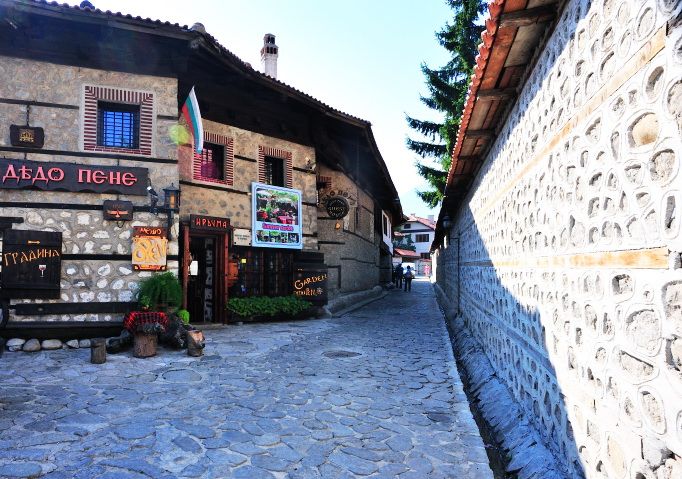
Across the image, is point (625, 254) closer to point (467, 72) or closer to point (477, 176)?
point (477, 176)

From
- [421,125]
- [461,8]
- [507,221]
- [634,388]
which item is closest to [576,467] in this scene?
[634,388]

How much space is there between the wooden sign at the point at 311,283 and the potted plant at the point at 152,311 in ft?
15.0

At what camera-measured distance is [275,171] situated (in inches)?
493

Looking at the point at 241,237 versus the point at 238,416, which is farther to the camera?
the point at 241,237

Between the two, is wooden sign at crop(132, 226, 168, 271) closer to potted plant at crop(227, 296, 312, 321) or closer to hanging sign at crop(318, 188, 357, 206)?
potted plant at crop(227, 296, 312, 321)

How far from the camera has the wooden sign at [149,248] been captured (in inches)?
319

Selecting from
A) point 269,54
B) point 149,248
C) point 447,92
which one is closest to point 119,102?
point 149,248

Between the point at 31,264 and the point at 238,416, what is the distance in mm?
5529

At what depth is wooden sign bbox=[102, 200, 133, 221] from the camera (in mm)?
7930

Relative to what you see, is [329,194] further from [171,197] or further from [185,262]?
[171,197]

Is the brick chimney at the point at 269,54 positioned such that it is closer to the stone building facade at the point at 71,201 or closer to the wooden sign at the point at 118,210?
the stone building facade at the point at 71,201

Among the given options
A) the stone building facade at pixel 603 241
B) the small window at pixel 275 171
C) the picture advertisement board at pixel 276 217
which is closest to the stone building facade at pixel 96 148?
the picture advertisement board at pixel 276 217

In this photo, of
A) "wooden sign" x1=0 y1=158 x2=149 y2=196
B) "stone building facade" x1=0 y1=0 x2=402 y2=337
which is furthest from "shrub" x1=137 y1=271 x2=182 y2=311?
"wooden sign" x1=0 y1=158 x2=149 y2=196

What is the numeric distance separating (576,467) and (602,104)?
2298 millimetres
